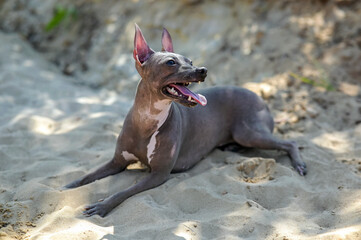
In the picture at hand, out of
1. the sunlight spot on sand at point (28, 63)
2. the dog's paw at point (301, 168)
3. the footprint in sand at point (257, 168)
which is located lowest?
the dog's paw at point (301, 168)

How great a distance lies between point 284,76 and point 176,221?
3466 millimetres

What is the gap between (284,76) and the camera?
6.04 metres

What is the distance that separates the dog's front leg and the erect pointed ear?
978mm

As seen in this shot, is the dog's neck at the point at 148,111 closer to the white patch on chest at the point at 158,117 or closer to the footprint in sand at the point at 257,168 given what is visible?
the white patch on chest at the point at 158,117

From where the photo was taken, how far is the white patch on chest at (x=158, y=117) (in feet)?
12.1

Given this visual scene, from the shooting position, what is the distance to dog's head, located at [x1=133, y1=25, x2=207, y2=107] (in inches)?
134

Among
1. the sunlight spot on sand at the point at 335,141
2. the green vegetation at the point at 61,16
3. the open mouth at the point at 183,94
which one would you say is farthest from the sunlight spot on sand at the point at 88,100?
the sunlight spot on sand at the point at 335,141

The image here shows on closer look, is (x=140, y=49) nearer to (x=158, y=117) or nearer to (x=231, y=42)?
(x=158, y=117)

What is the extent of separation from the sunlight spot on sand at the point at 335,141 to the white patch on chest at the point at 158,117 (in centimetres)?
189

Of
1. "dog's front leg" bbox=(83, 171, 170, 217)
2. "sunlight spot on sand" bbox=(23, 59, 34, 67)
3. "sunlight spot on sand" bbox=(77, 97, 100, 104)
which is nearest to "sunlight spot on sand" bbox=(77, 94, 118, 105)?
"sunlight spot on sand" bbox=(77, 97, 100, 104)

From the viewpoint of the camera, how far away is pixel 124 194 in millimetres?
3561

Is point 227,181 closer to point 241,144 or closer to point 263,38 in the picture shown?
point 241,144

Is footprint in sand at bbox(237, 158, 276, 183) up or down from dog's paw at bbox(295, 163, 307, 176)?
up

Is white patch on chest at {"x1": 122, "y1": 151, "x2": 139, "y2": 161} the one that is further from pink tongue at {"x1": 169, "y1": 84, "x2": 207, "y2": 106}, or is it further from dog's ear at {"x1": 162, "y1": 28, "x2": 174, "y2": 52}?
dog's ear at {"x1": 162, "y1": 28, "x2": 174, "y2": 52}
